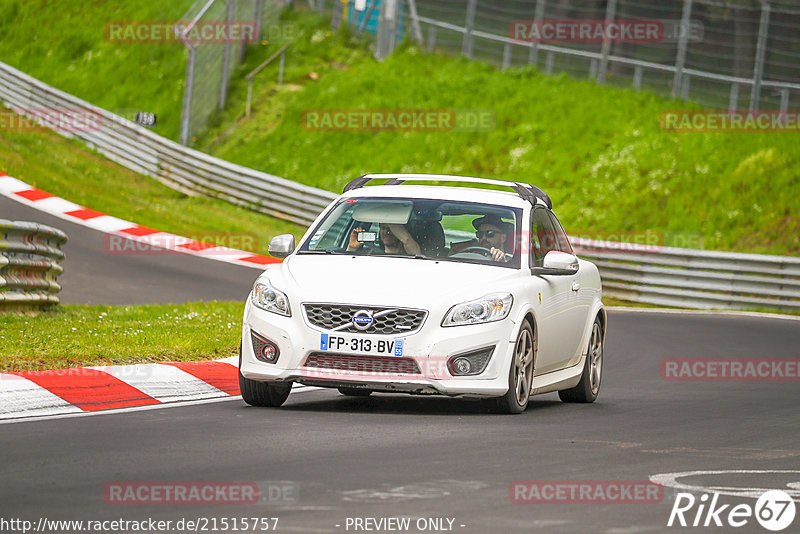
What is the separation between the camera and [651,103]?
3238cm

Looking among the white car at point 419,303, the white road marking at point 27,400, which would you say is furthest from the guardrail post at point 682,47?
the white road marking at point 27,400

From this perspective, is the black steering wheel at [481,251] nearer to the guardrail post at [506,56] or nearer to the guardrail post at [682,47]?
the guardrail post at [682,47]

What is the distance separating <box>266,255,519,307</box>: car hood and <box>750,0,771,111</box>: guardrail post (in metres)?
19.3

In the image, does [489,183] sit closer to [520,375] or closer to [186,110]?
[520,375]

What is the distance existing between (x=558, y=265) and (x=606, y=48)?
73.4 ft

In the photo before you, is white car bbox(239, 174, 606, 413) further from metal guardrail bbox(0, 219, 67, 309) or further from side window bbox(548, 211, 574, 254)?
metal guardrail bbox(0, 219, 67, 309)

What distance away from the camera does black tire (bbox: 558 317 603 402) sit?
12023 mm

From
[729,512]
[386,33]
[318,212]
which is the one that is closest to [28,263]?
[729,512]

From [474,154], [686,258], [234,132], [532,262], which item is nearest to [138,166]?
[234,132]

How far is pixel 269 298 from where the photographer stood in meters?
10.1

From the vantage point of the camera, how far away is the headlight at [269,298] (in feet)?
32.9

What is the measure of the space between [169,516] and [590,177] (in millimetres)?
25263

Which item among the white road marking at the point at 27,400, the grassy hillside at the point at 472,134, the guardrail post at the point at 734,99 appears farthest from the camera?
the guardrail post at the point at 734,99

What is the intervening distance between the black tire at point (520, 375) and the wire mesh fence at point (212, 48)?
25075 millimetres
